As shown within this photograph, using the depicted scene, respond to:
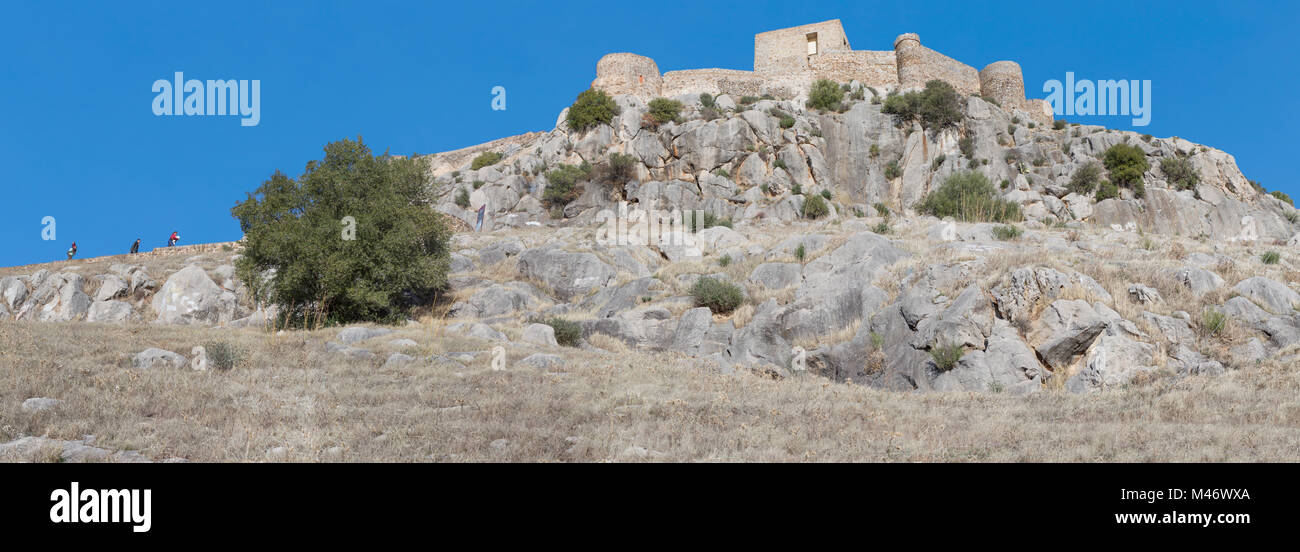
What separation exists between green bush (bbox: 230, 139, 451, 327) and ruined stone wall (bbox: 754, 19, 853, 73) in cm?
2964

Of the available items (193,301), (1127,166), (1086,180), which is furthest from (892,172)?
(193,301)

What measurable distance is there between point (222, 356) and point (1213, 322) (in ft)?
59.0

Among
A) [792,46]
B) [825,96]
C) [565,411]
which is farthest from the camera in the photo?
[792,46]

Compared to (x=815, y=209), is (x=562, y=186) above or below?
above

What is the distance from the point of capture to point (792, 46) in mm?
47375

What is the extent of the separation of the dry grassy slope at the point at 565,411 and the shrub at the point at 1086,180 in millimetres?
24543

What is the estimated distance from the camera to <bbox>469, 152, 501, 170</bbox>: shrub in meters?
47.7

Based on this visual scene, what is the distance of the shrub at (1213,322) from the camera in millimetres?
14405

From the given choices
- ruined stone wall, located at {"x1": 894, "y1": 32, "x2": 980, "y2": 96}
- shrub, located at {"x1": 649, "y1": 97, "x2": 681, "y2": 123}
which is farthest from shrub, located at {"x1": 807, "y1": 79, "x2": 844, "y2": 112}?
shrub, located at {"x1": 649, "y1": 97, "x2": 681, "y2": 123}

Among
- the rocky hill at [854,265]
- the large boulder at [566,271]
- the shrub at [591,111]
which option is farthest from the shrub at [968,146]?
the large boulder at [566,271]

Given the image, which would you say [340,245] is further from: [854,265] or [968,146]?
[968,146]
